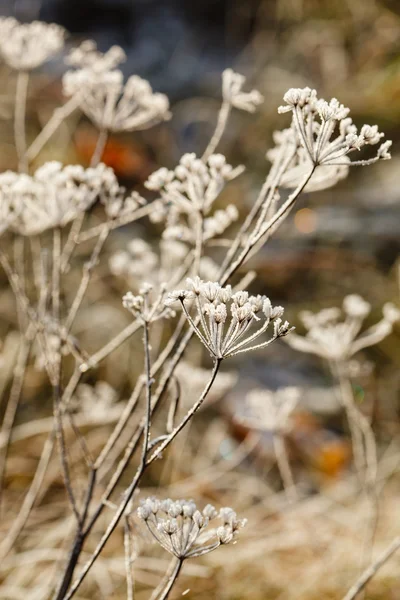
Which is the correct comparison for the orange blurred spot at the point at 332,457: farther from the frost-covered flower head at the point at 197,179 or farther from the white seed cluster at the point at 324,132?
the white seed cluster at the point at 324,132

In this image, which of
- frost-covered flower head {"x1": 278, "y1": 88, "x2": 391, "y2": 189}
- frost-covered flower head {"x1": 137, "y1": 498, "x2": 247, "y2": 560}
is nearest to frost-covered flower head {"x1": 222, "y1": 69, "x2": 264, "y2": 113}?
frost-covered flower head {"x1": 278, "y1": 88, "x2": 391, "y2": 189}

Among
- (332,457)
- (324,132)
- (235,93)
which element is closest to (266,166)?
(332,457)

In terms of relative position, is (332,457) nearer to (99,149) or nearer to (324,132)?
(99,149)

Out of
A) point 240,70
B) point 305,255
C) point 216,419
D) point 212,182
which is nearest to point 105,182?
point 212,182

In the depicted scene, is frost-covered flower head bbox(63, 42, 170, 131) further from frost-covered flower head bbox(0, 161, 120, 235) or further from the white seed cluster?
the white seed cluster

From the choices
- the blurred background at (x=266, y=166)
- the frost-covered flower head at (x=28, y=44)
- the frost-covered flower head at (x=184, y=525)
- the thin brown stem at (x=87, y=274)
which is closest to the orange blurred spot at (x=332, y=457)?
the blurred background at (x=266, y=166)

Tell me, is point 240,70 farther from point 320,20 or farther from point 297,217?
point 297,217
